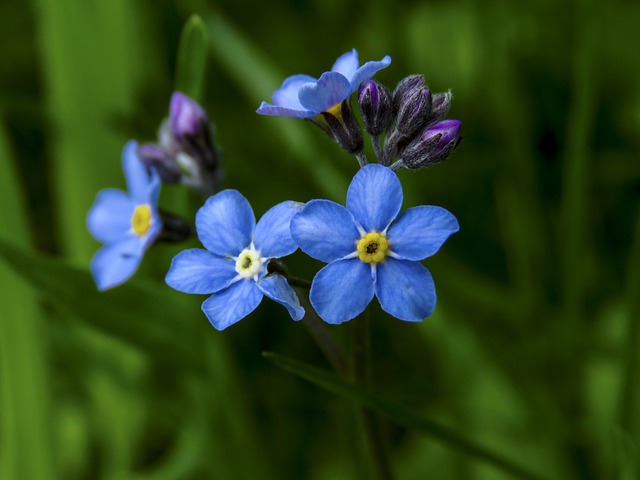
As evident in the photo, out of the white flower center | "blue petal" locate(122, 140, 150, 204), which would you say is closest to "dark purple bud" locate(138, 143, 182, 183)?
"blue petal" locate(122, 140, 150, 204)

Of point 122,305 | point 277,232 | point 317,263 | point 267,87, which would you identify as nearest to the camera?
point 277,232

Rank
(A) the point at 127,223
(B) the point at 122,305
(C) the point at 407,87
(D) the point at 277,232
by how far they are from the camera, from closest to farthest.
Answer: (D) the point at 277,232, (C) the point at 407,87, (A) the point at 127,223, (B) the point at 122,305

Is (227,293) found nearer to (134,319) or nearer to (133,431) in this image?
(134,319)

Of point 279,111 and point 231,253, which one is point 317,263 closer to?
point 231,253

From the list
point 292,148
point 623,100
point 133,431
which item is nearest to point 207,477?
point 133,431

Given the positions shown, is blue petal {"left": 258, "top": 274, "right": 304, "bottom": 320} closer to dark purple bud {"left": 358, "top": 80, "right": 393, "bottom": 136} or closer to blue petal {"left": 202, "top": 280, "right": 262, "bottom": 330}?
blue petal {"left": 202, "top": 280, "right": 262, "bottom": 330}

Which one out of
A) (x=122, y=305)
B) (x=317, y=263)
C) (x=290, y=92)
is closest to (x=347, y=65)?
(x=290, y=92)
